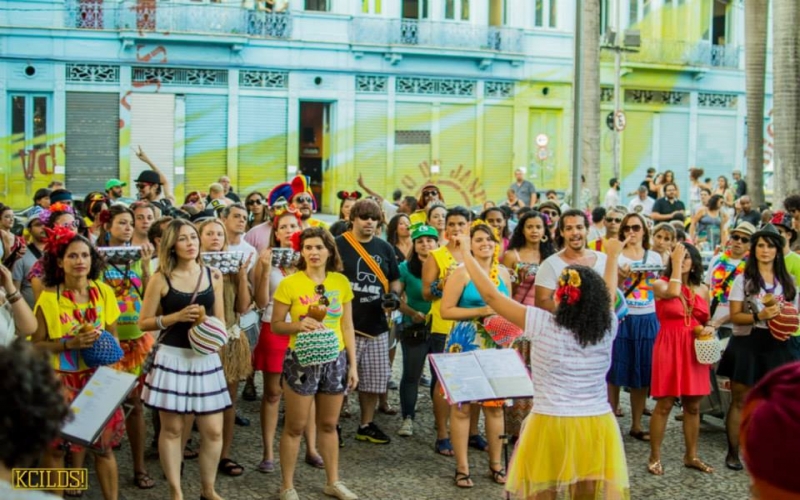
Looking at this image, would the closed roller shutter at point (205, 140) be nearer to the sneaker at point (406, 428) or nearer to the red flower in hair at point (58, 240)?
the sneaker at point (406, 428)

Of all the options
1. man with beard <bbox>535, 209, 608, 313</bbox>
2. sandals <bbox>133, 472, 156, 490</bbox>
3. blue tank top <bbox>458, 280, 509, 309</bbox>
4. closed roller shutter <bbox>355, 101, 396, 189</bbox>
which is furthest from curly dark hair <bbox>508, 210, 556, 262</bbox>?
closed roller shutter <bbox>355, 101, 396, 189</bbox>

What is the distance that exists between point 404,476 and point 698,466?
229 cm

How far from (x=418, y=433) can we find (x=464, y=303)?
1713 millimetres

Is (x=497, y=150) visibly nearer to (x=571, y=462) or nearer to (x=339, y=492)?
(x=339, y=492)

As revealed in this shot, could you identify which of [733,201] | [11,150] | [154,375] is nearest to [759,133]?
[733,201]

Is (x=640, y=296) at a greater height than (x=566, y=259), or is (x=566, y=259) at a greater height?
(x=566, y=259)

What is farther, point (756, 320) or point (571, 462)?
point (756, 320)

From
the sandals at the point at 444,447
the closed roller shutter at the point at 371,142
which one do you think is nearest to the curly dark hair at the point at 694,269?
the sandals at the point at 444,447

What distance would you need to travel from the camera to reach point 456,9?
97.2ft

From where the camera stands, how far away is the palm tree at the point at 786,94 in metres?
15.6

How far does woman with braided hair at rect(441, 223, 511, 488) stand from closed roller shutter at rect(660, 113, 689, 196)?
26452 mm

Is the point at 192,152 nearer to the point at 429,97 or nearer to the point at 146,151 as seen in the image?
the point at 146,151

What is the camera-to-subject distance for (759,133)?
1888 centimetres

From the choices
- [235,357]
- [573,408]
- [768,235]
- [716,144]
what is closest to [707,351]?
[768,235]
